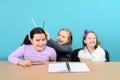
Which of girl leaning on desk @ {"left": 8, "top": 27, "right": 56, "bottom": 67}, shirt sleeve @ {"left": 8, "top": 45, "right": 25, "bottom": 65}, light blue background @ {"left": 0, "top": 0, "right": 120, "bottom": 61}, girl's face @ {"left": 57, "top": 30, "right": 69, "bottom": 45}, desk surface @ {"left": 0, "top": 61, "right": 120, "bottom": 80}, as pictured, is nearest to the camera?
desk surface @ {"left": 0, "top": 61, "right": 120, "bottom": 80}

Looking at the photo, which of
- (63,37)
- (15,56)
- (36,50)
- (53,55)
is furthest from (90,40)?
(15,56)

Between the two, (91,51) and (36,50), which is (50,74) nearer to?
(36,50)

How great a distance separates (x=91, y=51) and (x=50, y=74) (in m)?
0.90

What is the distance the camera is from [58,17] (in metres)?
2.64

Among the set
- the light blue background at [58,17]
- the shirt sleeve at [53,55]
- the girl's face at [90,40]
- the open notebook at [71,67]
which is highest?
the light blue background at [58,17]

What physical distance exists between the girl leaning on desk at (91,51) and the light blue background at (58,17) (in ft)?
1.21

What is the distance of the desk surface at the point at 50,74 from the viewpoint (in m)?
1.40

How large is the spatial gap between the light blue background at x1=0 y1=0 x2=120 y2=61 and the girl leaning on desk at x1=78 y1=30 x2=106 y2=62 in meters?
0.37

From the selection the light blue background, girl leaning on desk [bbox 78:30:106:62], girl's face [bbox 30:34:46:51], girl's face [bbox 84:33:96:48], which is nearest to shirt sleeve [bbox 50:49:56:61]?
girl's face [bbox 30:34:46:51]

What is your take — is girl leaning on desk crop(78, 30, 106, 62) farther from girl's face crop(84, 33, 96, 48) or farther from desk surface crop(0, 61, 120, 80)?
desk surface crop(0, 61, 120, 80)

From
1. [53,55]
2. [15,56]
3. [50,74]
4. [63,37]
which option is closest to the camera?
[50,74]

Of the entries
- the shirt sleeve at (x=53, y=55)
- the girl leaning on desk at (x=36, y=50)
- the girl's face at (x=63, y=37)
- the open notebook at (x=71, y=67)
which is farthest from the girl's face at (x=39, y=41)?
the girl's face at (x=63, y=37)

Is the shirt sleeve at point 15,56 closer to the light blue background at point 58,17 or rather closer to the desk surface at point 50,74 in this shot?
the desk surface at point 50,74

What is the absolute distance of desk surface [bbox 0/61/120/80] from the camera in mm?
1403
